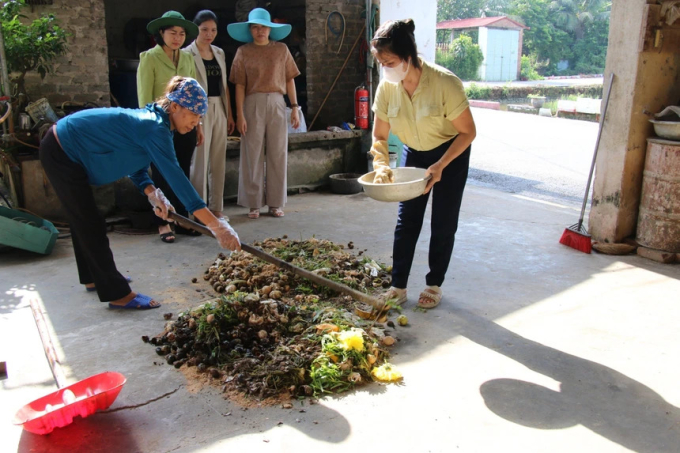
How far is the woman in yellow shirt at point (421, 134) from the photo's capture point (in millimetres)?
3320

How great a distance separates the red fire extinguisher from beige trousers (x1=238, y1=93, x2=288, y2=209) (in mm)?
1645

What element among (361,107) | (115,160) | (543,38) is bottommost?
(115,160)

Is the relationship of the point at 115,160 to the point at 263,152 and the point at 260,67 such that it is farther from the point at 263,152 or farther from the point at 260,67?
the point at 263,152

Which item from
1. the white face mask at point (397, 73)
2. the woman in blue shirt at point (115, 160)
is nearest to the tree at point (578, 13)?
the white face mask at point (397, 73)

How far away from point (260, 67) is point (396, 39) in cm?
298

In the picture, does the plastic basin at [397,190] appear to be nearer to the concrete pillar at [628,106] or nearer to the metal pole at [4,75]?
the concrete pillar at [628,106]

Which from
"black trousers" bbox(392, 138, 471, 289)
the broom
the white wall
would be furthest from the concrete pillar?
the white wall

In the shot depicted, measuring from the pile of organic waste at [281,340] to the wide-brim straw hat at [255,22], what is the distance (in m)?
2.81

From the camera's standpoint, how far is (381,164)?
3572 mm

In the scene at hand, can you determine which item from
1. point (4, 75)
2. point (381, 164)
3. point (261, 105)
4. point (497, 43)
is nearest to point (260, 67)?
point (261, 105)

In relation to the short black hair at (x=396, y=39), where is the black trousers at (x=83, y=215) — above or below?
below

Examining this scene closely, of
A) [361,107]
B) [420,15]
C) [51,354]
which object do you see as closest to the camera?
[51,354]

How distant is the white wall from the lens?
8.54 metres

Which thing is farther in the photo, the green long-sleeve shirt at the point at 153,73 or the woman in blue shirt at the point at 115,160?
the green long-sleeve shirt at the point at 153,73
